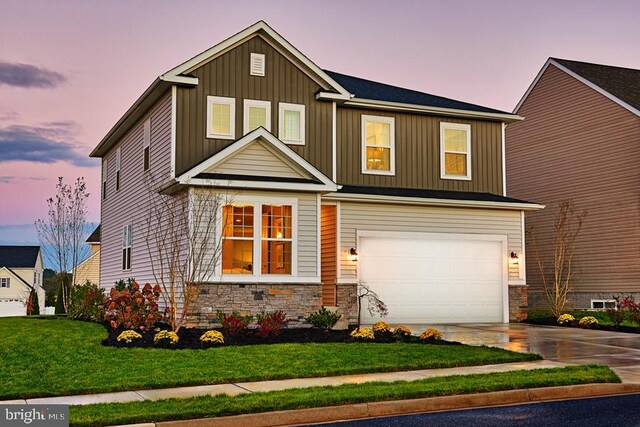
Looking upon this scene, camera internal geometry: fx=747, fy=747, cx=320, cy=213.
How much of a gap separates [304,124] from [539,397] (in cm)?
1213

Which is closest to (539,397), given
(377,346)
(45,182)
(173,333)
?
(377,346)

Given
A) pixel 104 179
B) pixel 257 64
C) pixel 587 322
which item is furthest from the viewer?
pixel 104 179

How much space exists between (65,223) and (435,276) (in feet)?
48.9

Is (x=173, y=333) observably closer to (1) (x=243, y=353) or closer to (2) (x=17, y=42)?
(1) (x=243, y=353)

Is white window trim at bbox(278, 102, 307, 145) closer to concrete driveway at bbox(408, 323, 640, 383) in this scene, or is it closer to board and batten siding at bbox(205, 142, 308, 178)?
board and batten siding at bbox(205, 142, 308, 178)

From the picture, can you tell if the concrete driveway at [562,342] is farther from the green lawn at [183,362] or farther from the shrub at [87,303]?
the shrub at [87,303]

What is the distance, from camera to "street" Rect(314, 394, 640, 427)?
8.75m

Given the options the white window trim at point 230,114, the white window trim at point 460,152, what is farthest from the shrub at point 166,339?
the white window trim at point 460,152

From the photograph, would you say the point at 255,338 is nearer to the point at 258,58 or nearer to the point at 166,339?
the point at 166,339

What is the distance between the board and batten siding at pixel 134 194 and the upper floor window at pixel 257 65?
2.38m

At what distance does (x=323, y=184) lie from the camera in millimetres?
18719

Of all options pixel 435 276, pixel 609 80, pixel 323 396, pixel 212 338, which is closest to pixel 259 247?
pixel 212 338

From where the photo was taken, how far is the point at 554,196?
2783 cm

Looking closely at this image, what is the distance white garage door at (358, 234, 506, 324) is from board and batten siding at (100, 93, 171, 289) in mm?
6158
